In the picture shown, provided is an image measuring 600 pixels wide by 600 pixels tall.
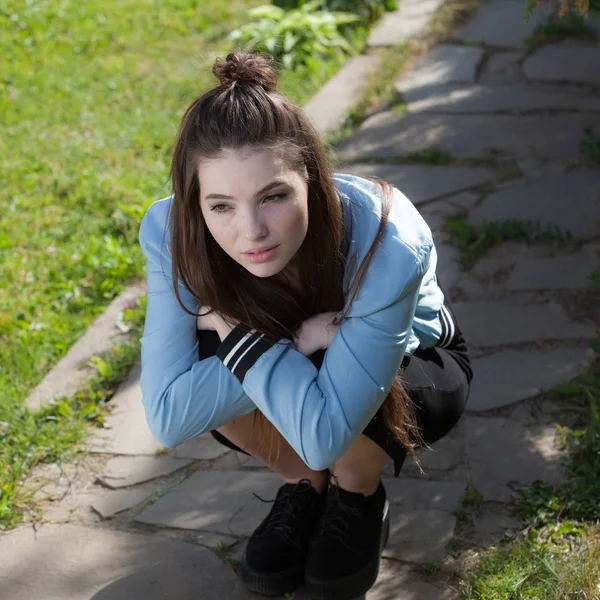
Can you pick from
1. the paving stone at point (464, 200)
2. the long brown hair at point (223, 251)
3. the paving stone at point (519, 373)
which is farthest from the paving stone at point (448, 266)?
the long brown hair at point (223, 251)

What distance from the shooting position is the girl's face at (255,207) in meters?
2.10

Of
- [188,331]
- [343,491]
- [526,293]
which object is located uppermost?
[188,331]

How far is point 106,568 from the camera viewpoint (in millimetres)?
2676

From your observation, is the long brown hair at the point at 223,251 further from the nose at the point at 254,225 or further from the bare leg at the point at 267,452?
the bare leg at the point at 267,452

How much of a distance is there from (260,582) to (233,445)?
1.24 ft

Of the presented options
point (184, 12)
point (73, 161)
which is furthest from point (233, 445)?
point (184, 12)

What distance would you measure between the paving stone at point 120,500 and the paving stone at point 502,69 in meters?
3.38

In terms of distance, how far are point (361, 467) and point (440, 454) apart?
520 mm

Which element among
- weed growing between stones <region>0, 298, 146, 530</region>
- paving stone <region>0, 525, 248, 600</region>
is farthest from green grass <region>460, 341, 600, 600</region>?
weed growing between stones <region>0, 298, 146, 530</region>

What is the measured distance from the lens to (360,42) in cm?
604

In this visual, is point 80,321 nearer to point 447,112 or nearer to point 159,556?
point 159,556

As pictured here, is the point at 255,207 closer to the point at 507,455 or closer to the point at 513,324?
the point at 507,455

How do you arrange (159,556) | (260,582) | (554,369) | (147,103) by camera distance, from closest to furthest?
(260,582) < (159,556) < (554,369) < (147,103)

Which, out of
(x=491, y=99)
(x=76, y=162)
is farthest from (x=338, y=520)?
(x=491, y=99)
